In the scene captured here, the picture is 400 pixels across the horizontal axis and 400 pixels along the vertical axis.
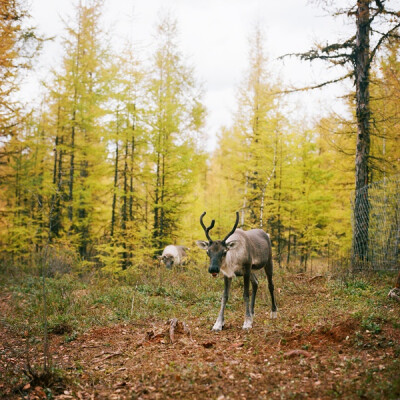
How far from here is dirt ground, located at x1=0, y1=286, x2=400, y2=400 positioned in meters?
3.88

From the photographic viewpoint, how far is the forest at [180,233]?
14.9ft

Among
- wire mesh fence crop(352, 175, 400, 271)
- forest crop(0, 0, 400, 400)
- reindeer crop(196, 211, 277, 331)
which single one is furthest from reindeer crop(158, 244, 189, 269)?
reindeer crop(196, 211, 277, 331)

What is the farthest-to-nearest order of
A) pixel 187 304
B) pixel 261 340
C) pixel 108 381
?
pixel 187 304 → pixel 261 340 → pixel 108 381

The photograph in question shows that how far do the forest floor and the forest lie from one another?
29 mm

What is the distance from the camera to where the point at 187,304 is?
8.94m

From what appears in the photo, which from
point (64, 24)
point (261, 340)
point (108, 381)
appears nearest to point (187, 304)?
point (261, 340)

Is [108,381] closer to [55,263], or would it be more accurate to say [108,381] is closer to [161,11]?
[55,263]

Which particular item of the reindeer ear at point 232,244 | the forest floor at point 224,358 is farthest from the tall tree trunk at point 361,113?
the reindeer ear at point 232,244

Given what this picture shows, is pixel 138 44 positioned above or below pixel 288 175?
above

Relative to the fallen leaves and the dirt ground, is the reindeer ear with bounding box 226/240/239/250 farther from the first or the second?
the fallen leaves

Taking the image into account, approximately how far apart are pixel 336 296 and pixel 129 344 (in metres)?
5.08

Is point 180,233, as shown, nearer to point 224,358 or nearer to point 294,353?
point 224,358

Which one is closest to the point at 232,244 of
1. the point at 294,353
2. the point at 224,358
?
the point at 224,358

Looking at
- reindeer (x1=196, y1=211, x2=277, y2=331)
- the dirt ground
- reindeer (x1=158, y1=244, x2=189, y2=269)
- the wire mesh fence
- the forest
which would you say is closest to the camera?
the dirt ground
